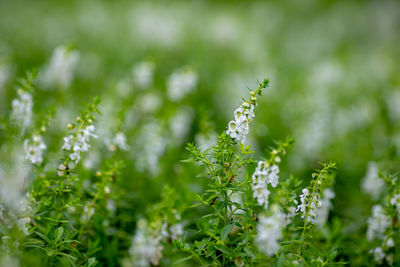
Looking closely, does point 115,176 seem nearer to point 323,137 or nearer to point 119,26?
point 323,137

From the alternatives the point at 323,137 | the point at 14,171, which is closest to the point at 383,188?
the point at 323,137

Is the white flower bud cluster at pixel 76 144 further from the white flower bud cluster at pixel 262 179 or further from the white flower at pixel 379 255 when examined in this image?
the white flower at pixel 379 255

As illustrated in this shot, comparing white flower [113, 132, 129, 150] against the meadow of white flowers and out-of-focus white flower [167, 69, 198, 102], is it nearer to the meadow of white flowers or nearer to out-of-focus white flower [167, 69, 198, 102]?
the meadow of white flowers

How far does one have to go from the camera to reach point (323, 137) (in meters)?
4.34

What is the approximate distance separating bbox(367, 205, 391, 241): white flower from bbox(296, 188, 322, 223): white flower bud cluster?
0.79 m

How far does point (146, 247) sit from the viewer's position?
7.31 feet

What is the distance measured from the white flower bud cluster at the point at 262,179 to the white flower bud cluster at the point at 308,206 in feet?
0.69

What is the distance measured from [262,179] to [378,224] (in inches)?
49.0

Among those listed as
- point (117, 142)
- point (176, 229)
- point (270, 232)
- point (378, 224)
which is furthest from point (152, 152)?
point (378, 224)

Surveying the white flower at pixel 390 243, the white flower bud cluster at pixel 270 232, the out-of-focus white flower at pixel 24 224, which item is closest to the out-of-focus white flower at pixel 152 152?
the out-of-focus white flower at pixel 24 224

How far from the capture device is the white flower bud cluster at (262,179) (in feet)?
5.83

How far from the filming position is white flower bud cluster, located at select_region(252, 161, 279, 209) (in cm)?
178

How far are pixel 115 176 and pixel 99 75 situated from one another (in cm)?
364

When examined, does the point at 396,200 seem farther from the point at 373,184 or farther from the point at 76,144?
the point at 76,144
